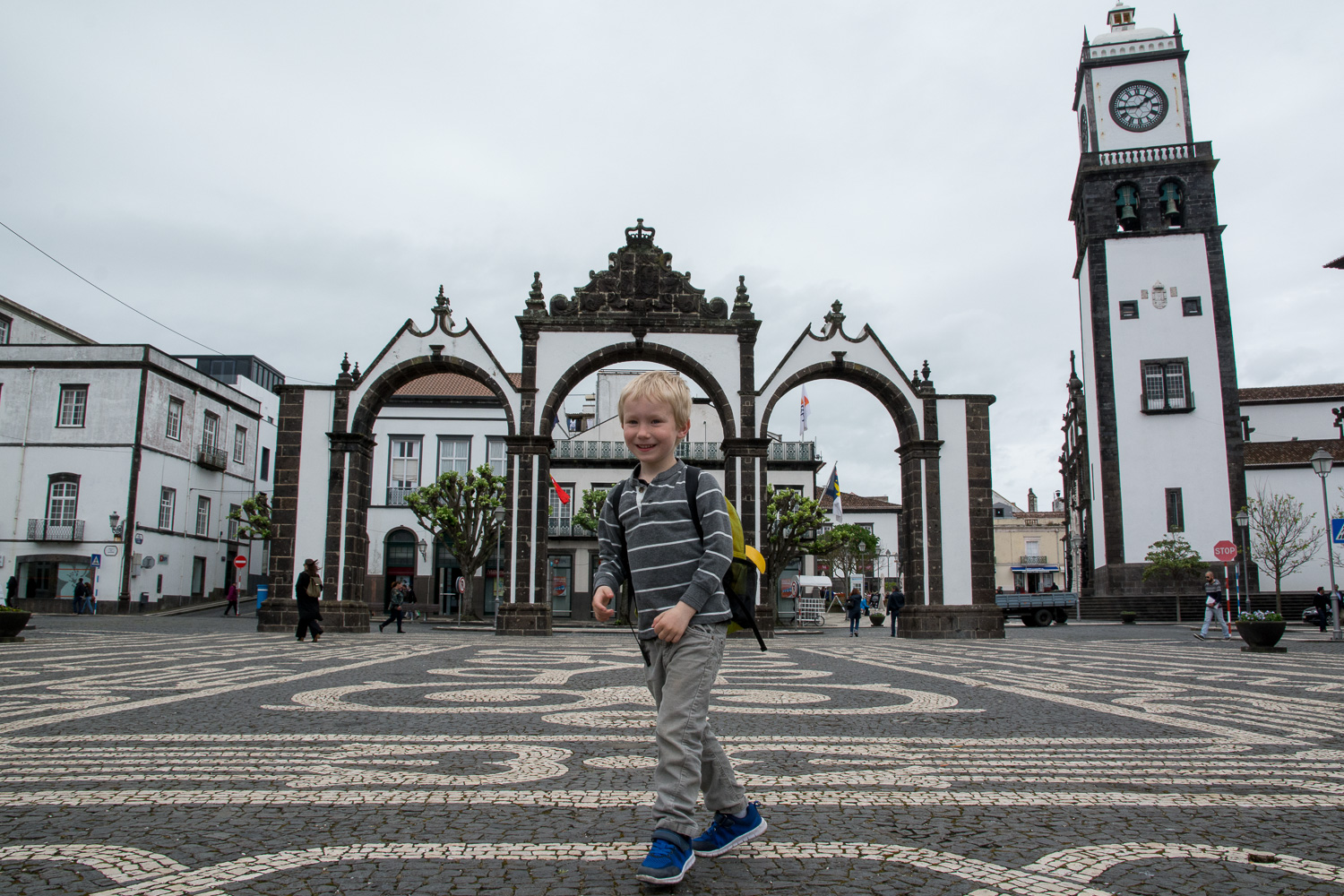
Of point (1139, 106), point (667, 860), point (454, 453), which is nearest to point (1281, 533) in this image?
point (1139, 106)

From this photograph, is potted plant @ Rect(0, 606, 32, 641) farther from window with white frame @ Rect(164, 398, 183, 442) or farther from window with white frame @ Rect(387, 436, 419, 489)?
window with white frame @ Rect(387, 436, 419, 489)

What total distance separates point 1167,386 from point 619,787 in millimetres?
39018

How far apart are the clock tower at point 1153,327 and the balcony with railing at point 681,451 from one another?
1247 centimetres

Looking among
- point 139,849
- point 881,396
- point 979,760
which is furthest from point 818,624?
point 139,849

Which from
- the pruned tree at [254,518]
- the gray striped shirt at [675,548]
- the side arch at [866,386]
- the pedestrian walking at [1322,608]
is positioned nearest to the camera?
the gray striped shirt at [675,548]

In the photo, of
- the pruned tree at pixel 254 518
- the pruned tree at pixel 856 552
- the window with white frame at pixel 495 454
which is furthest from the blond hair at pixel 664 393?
the pruned tree at pixel 856 552

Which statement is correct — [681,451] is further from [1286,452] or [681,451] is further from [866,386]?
[1286,452]

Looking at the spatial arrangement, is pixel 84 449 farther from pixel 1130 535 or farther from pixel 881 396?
pixel 1130 535

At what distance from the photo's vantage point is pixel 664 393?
313cm

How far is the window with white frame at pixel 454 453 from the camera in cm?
3959

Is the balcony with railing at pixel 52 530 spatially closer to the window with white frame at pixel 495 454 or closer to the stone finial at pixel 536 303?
the window with white frame at pixel 495 454

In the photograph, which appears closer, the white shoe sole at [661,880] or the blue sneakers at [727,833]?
the white shoe sole at [661,880]

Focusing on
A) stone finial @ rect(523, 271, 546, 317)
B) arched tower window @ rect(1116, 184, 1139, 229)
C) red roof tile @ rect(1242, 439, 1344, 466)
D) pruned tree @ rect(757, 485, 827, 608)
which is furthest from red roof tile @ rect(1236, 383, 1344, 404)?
stone finial @ rect(523, 271, 546, 317)

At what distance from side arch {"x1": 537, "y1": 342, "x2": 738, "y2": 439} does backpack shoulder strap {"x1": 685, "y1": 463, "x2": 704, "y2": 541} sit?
58.5 ft
